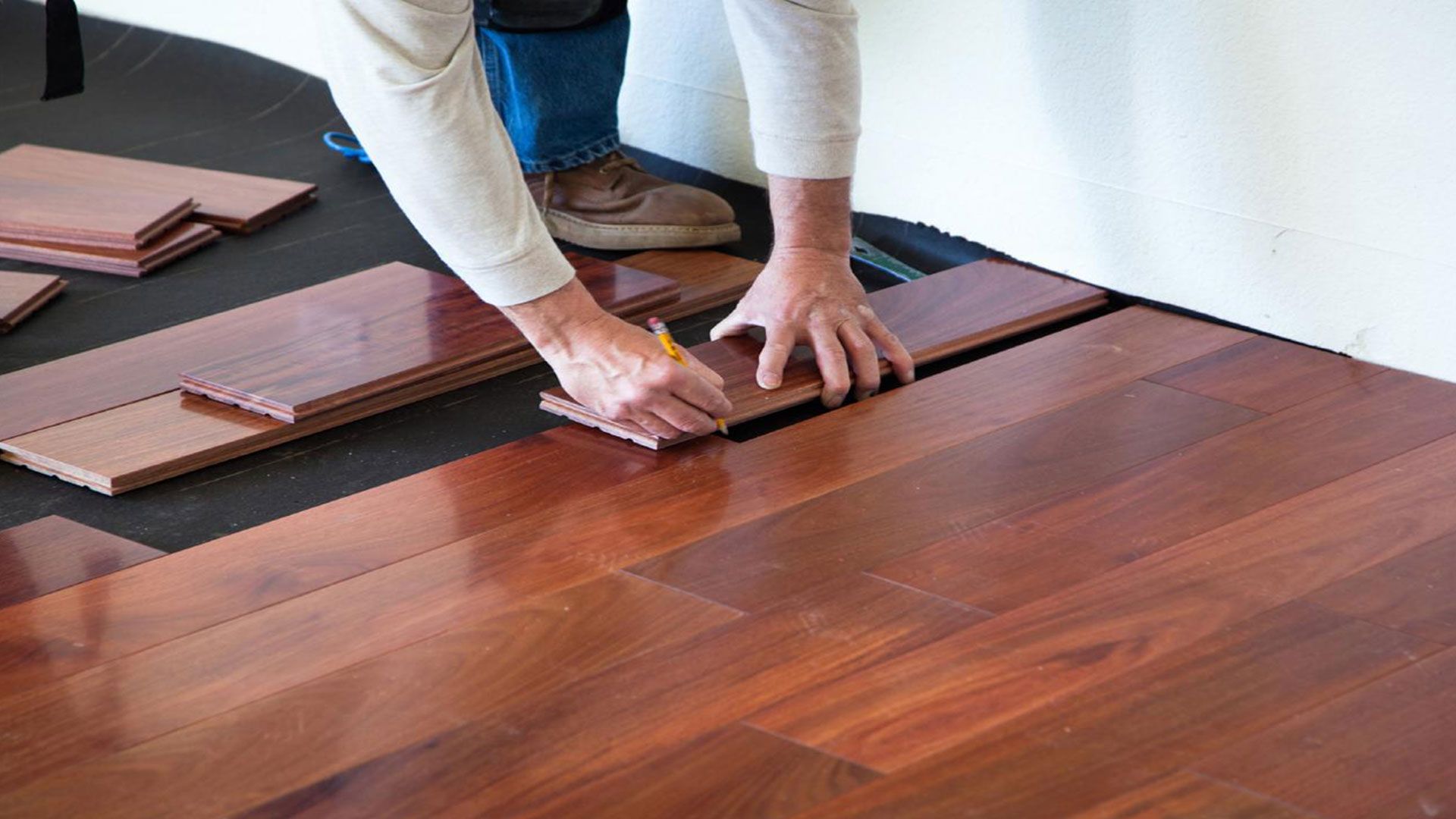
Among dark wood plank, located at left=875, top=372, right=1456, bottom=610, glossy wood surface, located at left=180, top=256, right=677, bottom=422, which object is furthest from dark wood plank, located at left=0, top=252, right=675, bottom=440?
dark wood plank, located at left=875, top=372, right=1456, bottom=610

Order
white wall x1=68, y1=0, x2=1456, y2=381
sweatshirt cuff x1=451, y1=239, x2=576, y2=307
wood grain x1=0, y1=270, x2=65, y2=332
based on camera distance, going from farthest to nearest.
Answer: wood grain x1=0, y1=270, x2=65, y2=332 < white wall x1=68, y1=0, x2=1456, y2=381 < sweatshirt cuff x1=451, y1=239, x2=576, y2=307

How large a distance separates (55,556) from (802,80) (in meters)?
1.18

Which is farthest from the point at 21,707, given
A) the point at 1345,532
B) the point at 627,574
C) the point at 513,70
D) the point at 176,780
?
the point at 513,70

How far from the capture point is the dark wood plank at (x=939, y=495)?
1635mm

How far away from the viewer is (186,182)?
3207 millimetres

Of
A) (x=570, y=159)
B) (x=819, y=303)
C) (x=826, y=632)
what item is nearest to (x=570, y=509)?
(x=826, y=632)

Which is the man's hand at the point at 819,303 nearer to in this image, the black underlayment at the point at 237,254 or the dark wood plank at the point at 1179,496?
the black underlayment at the point at 237,254

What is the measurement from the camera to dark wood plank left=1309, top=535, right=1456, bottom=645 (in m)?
1.47

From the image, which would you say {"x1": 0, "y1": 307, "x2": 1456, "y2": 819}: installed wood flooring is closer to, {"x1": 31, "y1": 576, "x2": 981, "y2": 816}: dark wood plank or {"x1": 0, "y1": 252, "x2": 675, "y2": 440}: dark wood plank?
{"x1": 31, "y1": 576, "x2": 981, "y2": 816}: dark wood plank

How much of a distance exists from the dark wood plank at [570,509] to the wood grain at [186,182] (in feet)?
4.38

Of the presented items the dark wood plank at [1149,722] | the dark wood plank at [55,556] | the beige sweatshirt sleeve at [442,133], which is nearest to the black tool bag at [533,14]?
the beige sweatshirt sleeve at [442,133]

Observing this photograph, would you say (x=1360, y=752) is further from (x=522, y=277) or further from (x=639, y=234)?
(x=639, y=234)

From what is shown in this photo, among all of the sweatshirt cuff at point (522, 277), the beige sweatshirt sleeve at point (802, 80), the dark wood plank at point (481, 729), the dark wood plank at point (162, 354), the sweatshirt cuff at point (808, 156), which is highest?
the beige sweatshirt sleeve at point (802, 80)

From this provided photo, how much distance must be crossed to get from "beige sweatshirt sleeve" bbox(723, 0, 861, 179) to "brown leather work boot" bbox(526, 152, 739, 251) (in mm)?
623
